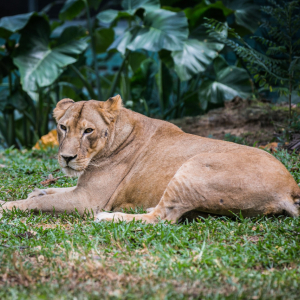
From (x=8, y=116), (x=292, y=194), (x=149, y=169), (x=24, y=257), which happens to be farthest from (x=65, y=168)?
(x=8, y=116)

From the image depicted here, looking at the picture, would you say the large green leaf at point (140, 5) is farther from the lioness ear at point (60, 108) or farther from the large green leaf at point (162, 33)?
the lioness ear at point (60, 108)

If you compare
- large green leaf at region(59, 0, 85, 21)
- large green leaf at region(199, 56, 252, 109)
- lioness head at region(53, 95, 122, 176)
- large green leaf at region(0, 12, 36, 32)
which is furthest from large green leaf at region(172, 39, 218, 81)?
lioness head at region(53, 95, 122, 176)

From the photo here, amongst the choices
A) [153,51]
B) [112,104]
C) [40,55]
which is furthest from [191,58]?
[112,104]

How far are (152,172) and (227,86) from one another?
16.7 feet

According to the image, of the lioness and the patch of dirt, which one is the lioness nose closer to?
the lioness

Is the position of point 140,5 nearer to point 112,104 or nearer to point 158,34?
point 158,34

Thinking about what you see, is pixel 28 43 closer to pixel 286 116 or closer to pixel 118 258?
Result: pixel 286 116

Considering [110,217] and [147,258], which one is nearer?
[147,258]

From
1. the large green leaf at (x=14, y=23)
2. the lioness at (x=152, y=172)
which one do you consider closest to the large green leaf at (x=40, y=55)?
the large green leaf at (x=14, y=23)

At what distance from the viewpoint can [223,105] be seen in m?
8.43

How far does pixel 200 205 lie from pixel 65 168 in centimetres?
131

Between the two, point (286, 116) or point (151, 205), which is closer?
point (151, 205)

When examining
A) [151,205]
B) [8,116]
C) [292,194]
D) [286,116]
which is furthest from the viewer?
[8,116]

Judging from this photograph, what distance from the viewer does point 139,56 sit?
31.8 feet
